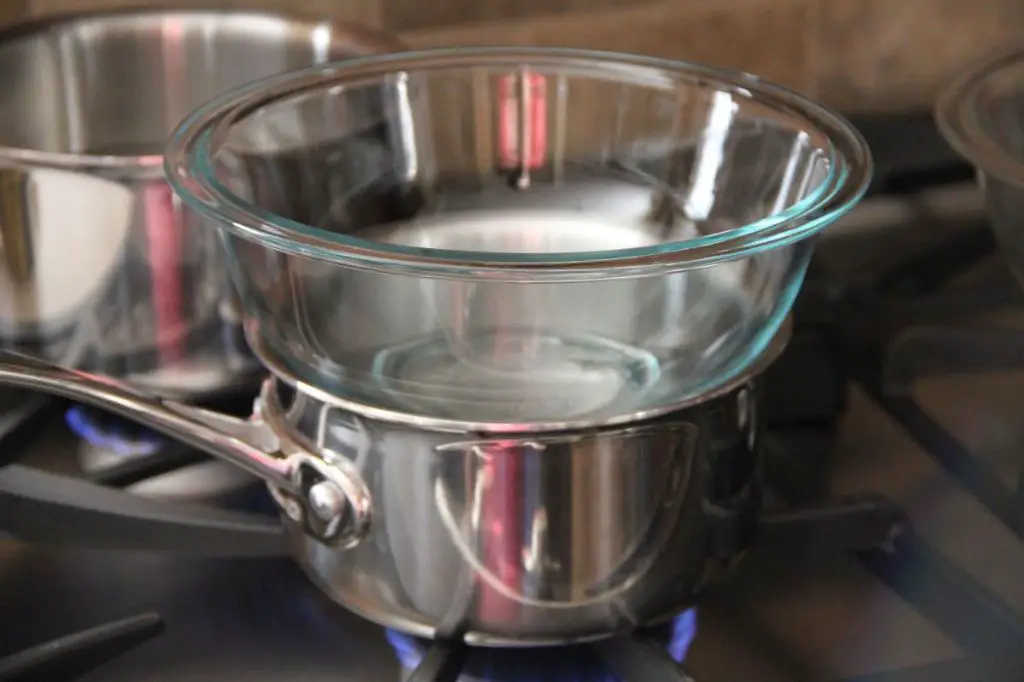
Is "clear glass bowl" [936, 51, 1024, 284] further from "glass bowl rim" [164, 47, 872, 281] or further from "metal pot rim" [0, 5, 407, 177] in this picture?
"metal pot rim" [0, 5, 407, 177]

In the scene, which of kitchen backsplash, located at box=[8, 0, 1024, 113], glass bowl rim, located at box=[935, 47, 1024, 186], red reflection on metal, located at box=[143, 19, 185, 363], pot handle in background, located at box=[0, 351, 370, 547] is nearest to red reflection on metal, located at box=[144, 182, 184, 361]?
red reflection on metal, located at box=[143, 19, 185, 363]

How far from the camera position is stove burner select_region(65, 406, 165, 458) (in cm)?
57

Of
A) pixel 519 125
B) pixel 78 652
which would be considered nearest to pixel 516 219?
pixel 519 125

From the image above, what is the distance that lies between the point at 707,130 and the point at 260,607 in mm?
288

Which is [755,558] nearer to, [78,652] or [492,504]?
[492,504]

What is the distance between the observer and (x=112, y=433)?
579mm

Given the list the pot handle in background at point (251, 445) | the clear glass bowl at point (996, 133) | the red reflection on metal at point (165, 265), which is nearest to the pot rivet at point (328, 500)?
the pot handle in background at point (251, 445)

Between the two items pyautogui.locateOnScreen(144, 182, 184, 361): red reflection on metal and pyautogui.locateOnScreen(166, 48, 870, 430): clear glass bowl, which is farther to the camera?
pyautogui.locateOnScreen(144, 182, 184, 361): red reflection on metal

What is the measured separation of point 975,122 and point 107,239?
0.40m

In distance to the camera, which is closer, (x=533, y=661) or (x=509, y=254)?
(x=509, y=254)

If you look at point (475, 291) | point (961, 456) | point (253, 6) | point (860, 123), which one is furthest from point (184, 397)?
point (860, 123)

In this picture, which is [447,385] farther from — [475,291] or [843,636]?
[843,636]

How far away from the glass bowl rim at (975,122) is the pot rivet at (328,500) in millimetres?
306

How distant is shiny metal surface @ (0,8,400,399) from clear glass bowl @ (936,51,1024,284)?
288mm
